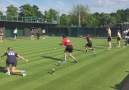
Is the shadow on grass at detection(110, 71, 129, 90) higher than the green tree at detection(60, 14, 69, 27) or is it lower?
lower

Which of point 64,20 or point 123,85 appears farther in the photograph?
point 64,20

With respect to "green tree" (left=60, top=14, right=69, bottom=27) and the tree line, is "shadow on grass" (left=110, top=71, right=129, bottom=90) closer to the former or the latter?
the tree line

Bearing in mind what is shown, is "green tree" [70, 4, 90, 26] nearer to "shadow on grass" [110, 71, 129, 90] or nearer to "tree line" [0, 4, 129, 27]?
"tree line" [0, 4, 129, 27]

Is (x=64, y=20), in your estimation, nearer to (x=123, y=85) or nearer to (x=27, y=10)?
(x=27, y=10)


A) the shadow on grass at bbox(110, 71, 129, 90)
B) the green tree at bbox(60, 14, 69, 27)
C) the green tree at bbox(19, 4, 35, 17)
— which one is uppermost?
the green tree at bbox(19, 4, 35, 17)

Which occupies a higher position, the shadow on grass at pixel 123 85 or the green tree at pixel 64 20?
the green tree at pixel 64 20

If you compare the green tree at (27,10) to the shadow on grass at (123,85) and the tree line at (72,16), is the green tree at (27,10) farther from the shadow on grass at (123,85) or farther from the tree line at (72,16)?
the shadow on grass at (123,85)

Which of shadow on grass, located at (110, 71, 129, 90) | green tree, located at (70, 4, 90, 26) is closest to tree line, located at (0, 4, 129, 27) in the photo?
green tree, located at (70, 4, 90, 26)

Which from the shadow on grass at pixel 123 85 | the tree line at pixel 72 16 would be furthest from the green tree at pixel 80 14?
the shadow on grass at pixel 123 85

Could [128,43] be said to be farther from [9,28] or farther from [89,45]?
[9,28]

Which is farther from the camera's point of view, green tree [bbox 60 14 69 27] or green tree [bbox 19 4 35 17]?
green tree [bbox 19 4 35 17]

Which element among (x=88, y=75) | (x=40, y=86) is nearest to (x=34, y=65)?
(x=88, y=75)

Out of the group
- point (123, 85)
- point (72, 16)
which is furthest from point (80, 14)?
point (123, 85)

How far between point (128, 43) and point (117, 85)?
986 inches
